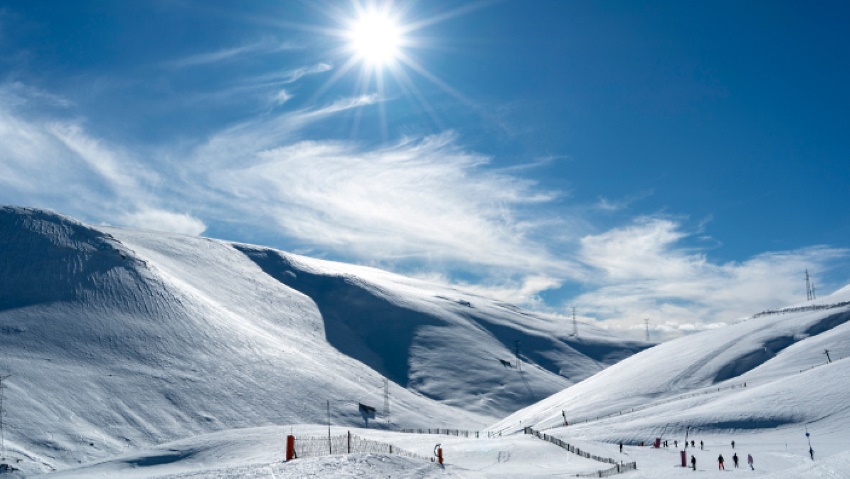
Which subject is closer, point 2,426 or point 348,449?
point 348,449

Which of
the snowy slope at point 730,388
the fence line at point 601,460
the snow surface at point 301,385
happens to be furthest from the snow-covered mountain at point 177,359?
the fence line at point 601,460

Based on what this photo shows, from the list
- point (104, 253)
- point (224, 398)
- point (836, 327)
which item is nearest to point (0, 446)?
point (224, 398)

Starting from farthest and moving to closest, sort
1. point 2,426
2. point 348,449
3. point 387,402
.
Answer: point 387,402 < point 2,426 < point 348,449

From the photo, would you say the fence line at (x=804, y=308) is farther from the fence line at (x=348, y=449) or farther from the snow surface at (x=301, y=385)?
the fence line at (x=348, y=449)

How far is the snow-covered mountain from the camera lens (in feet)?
310

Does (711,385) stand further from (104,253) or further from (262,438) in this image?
(104,253)

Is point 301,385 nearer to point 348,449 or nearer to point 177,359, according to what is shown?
point 177,359

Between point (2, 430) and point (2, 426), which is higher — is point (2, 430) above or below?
below

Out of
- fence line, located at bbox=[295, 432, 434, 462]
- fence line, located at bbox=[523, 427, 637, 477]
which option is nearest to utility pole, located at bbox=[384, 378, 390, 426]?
fence line, located at bbox=[295, 432, 434, 462]

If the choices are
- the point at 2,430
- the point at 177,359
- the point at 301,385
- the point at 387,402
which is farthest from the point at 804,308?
the point at 2,430

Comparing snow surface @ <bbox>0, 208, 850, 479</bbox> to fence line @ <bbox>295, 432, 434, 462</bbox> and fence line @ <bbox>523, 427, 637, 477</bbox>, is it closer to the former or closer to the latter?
fence line @ <bbox>523, 427, 637, 477</bbox>

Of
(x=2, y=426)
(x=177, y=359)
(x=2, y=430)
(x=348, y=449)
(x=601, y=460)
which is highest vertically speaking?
(x=177, y=359)

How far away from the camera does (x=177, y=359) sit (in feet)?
397

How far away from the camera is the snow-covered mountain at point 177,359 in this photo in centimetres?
9450
